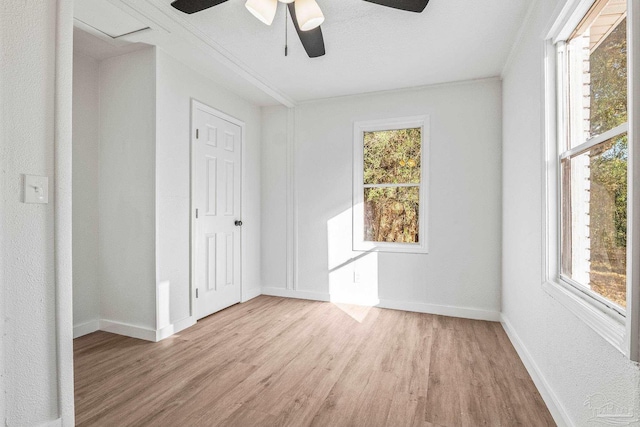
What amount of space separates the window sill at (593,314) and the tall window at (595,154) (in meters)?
0.04

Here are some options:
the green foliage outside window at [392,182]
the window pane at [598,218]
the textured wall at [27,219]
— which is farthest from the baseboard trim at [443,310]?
the textured wall at [27,219]

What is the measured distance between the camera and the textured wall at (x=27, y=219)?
1369 millimetres

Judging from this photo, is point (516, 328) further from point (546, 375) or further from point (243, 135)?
point (243, 135)

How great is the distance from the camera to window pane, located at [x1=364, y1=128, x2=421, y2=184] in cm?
370

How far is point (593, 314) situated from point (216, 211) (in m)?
3.17

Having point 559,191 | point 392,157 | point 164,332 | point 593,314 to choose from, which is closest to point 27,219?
point 164,332

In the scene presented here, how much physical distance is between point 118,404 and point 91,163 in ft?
6.91

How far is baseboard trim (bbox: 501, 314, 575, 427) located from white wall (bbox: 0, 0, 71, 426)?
2515 millimetres

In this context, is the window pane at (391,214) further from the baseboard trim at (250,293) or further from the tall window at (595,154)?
the tall window at (595,154)

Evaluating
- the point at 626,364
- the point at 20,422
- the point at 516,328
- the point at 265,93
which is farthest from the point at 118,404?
the point at 265,93

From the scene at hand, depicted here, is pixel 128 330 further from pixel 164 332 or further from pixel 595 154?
pixel 595 154

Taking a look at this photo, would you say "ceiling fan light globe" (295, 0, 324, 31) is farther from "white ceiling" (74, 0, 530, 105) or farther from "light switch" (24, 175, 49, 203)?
"light switch" (24, 175, 49, 203)

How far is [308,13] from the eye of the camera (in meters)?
1.80

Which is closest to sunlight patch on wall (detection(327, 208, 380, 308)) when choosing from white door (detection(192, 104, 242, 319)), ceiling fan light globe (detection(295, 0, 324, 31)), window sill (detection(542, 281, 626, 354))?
white door (detection(192, 104, 242, 319))
